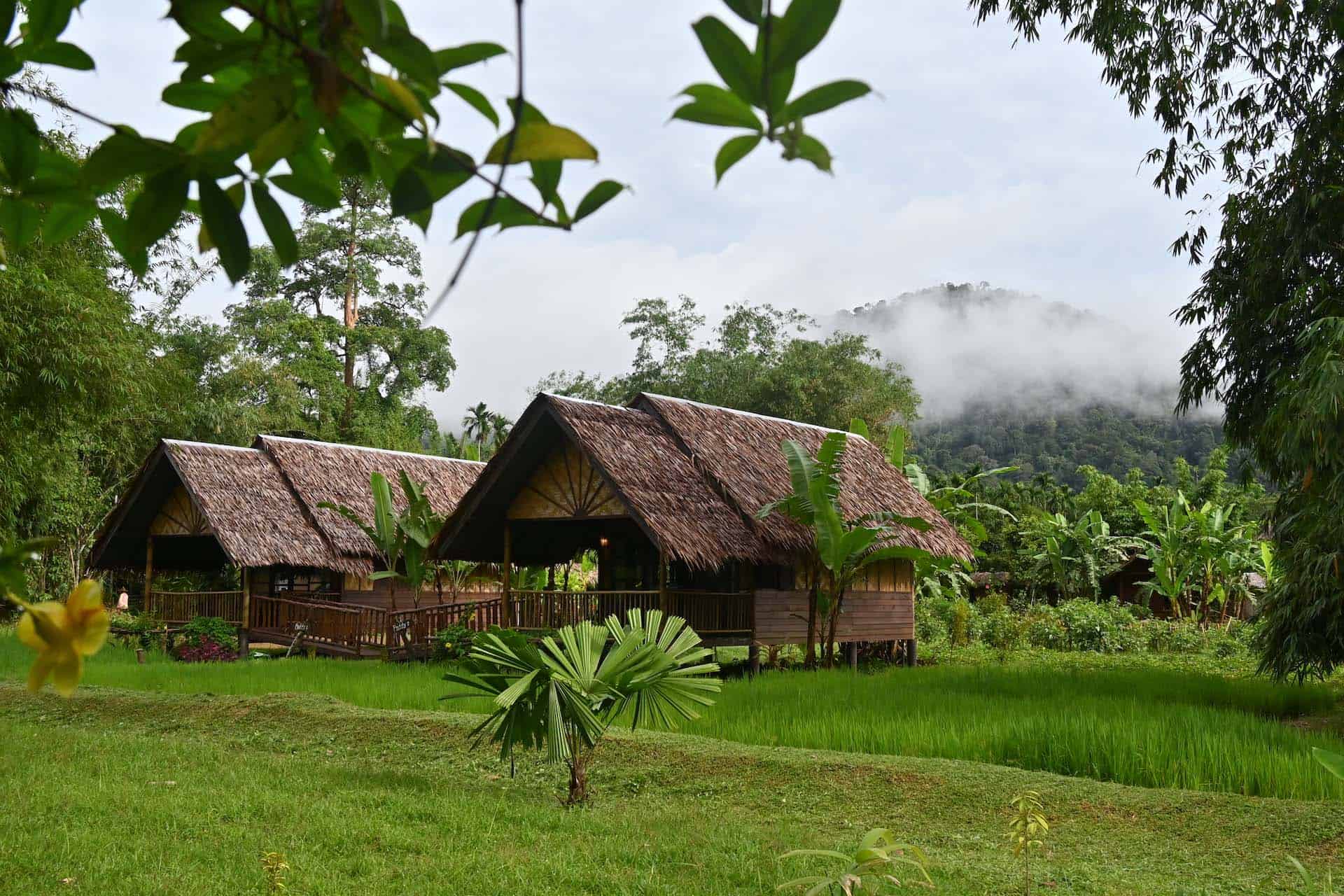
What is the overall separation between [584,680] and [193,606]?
13.8 m

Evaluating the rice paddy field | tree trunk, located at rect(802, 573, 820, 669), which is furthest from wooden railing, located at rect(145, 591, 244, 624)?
tree trunk, located at rect(802, 573, 820, 669)

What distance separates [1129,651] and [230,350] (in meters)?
20.1

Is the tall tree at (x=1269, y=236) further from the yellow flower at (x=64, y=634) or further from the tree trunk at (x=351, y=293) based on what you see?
the tree trunk at (x=351, y=293)

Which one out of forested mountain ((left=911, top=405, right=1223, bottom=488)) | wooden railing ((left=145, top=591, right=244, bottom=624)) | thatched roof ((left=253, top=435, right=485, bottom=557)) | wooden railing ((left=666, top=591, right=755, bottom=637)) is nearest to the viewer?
wooden railing ((left=666, top=591, right=755, bottom=637))

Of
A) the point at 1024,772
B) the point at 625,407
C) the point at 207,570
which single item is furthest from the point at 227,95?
the point at 207,570

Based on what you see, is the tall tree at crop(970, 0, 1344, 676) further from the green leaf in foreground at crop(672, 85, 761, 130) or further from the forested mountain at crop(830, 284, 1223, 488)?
the forested mountain at crop(830, 284, 1223, 488)

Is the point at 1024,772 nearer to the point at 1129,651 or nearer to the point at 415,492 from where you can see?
the point at 415,492

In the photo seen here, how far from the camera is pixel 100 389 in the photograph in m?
13.3

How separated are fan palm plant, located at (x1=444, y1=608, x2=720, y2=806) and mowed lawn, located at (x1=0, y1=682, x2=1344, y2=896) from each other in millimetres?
403

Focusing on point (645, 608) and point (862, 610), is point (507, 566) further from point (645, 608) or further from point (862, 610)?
point (862, 610)

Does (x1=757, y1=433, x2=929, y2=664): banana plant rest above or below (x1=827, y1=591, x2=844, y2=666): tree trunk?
above

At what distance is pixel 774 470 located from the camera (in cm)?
1576

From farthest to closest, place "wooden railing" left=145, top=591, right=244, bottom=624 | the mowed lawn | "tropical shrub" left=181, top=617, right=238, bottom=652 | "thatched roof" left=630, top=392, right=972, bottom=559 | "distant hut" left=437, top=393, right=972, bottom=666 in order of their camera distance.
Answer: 1. "wooden railing" left=145, top=591, right=244, bottom=624
2. "tropical shrub" left=181, top=617, right=238, bottom=652
3. "thatched roof" left=630, top=392, right=972, bottom=559
4. "distant hut" left=437, top=393, right=972, bottom=666
5. the mowed lawn

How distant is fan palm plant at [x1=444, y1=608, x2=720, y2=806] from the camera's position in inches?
234
